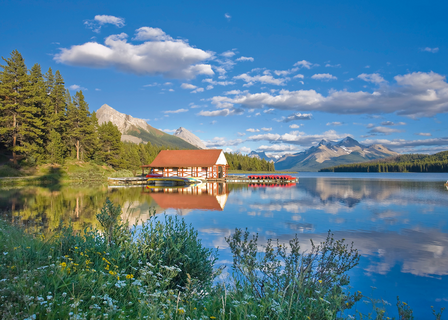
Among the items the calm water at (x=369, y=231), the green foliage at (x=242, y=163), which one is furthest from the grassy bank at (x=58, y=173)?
the green foliage at (x=242, y=163)

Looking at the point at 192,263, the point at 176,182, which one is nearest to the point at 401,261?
the point at 192,263

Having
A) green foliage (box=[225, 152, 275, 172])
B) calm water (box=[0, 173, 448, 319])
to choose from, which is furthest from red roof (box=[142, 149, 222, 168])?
green foliage (box=[225, 152, 275, 172])

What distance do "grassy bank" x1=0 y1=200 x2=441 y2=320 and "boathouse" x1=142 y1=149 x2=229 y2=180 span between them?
43727mm

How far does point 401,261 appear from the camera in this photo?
7902mm

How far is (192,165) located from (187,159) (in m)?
2.57

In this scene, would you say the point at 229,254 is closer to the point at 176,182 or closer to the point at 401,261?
the point at 401,261

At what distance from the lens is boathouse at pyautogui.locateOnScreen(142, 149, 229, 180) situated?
49906 mm

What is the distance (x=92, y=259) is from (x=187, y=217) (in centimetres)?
920

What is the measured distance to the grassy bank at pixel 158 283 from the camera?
10.4 ft

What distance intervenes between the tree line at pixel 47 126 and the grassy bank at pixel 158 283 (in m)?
40.3

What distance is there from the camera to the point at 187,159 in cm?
5138

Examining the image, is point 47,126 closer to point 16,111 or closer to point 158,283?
point 16,111

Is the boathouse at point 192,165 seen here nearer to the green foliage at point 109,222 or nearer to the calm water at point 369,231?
the calm water at point 369,231

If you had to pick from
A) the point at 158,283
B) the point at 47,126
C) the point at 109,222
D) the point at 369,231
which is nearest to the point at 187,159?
the point at 47,126
